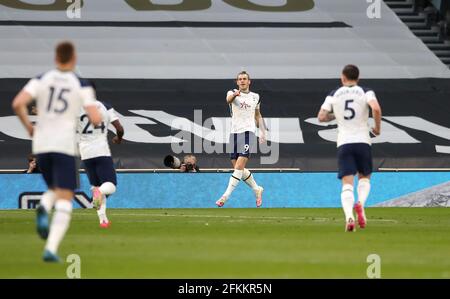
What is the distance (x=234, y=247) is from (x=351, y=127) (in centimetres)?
340

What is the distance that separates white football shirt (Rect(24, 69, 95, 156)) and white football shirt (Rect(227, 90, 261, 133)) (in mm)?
11878

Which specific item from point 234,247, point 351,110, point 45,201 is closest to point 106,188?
point 351,110

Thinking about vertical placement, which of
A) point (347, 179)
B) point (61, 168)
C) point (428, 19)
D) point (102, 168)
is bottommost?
point (61, 168)

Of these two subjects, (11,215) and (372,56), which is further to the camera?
(372,56)

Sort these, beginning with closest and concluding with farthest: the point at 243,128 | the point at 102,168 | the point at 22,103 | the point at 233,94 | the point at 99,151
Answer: the point at 22,103, the point at 99,151, the point at 102,168, the point at 233,94, the point at 243,128

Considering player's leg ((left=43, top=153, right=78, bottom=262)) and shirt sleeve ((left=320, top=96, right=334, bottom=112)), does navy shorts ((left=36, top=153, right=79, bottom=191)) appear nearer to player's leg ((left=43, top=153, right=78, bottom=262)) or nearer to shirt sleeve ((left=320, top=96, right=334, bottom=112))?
player's leg ((left=43, top=153, right=78, bottom=262))

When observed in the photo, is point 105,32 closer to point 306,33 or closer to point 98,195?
point 306,33

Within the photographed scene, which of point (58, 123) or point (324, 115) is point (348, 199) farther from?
point (58, 123)

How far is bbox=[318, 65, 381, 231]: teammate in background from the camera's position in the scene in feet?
53.4

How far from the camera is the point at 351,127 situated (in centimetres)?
1653

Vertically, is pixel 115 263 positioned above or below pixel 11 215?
below
